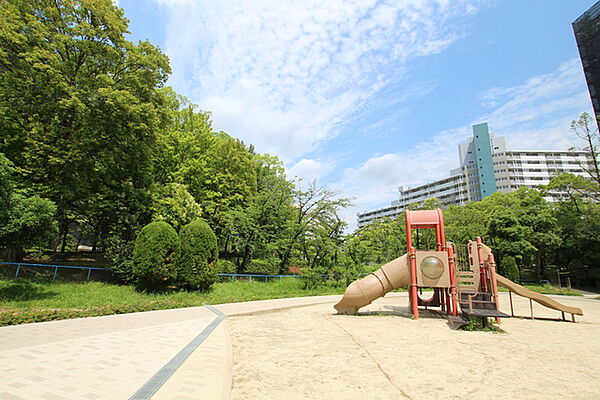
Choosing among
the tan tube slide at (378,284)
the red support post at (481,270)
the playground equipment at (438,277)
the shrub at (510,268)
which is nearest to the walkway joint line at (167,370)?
the tan tube slide at (378,284)

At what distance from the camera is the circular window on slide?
1084 cm

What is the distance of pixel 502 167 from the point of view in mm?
72812

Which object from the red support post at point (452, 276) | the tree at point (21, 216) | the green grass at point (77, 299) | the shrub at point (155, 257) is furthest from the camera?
the shrub at point (155, 257)

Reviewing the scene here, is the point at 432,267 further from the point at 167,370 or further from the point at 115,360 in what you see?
the point at 115,360

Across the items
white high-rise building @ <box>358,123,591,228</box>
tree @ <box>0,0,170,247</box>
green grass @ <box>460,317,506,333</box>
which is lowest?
green grass @ <box>460,317,506,333</box>

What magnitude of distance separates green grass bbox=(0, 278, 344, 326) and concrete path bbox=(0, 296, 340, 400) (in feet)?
3.56

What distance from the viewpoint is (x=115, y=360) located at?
518 cm

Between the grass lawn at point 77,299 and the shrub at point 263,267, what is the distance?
5327 millimetres

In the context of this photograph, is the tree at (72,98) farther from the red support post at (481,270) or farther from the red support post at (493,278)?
the red support post at (493,278)

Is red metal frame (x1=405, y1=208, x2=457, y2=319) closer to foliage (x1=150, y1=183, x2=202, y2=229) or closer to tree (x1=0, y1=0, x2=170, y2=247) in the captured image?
foliage (x1=150, y1=183, x2=202, y2=229)

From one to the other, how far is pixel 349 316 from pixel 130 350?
24.7ft

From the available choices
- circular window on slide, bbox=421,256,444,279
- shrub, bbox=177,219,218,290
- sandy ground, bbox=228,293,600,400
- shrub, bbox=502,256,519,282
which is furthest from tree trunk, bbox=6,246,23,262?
shrub, bbox=502,256,519,282

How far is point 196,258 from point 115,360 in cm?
988

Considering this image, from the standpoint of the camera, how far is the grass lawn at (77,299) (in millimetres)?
9146
